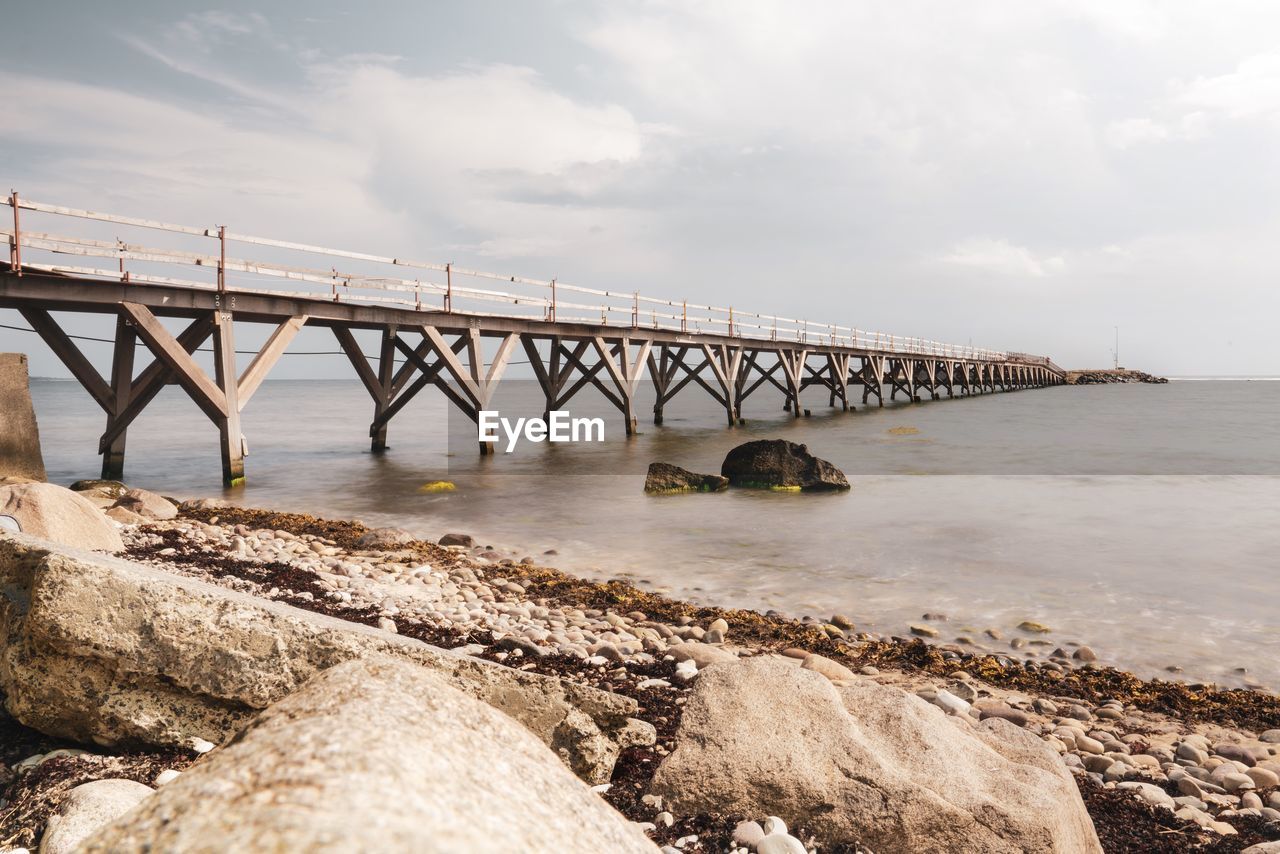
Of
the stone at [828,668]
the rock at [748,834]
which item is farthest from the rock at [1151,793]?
the rock at [748,834]

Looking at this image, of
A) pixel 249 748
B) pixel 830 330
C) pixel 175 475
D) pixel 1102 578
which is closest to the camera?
pixel 249 748

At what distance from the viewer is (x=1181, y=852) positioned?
2602 mm

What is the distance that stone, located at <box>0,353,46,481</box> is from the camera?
9477 mm

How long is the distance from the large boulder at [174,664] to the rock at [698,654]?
63.6 inches

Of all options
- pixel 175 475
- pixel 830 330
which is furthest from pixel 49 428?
pixel 830 330

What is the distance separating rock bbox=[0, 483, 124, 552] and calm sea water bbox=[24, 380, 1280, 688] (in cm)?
390

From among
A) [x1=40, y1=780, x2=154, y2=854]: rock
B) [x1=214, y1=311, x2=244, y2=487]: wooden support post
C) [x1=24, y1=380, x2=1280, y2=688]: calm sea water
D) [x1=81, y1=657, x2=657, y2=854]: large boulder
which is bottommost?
[x1=24, y1=380, x2=1280, y2=688]: calm sea water

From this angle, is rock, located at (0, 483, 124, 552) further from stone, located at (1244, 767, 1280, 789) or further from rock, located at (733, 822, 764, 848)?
stone, located at (1244, 767, 1280, 789)

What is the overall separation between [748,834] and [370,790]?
1.62m

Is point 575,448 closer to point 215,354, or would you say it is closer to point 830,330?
point 215,354

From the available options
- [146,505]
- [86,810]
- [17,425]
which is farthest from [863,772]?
[17,425]

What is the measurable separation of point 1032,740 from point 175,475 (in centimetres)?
1515

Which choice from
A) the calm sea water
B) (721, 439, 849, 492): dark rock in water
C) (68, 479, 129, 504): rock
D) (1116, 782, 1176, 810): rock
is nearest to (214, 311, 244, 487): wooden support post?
the calm sea water

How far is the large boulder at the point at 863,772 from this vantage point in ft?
7.79
